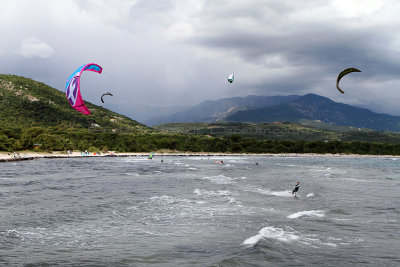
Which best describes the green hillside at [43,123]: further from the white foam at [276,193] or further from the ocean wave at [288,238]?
the ocean wave at [288,238]

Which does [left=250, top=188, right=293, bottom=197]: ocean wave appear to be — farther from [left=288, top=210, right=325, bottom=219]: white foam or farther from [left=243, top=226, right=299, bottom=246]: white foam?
[left=243, top=226, right=299, bottom=246]: white foam

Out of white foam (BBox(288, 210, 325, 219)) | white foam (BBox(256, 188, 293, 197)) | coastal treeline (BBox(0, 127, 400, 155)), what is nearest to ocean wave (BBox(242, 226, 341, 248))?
white foam (BBox(288, 210, 325, 219))

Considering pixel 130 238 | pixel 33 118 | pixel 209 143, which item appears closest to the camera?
pixel 130 238

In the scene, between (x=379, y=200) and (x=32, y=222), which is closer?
(x=32, y=222)

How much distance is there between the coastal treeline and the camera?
11012cm

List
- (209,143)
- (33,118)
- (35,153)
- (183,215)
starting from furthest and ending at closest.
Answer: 1. (209,143)
2. (33,118)
3. (35,153)
4. (183,215)

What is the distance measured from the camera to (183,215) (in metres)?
25.1

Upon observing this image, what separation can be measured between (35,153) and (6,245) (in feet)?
323

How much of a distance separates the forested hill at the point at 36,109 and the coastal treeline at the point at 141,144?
44.6ft

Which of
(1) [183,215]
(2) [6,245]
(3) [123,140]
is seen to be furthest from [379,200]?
(3) [123,140]

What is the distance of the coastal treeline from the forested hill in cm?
1360

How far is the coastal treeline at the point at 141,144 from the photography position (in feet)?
361

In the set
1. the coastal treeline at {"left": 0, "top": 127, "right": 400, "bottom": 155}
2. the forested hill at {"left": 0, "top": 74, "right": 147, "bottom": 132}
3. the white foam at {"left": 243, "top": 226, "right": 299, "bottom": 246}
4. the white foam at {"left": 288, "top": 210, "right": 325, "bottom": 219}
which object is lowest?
the white foam at {"left": 288, "top": 210, "right": 325, "bottom": 219}

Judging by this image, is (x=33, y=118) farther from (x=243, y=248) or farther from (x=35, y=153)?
(x=243, y=248)
